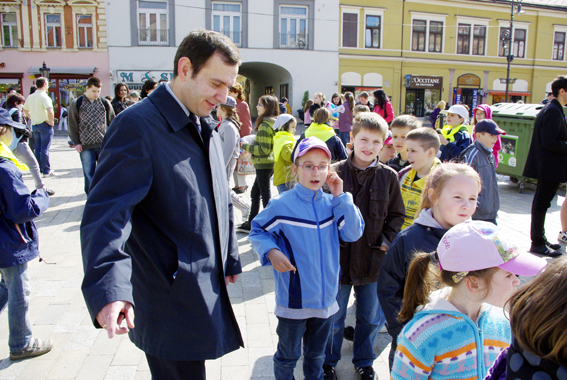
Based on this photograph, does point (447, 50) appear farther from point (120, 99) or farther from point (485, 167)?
point (485, 167)

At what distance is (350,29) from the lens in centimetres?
2641

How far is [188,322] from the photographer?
1.76 m

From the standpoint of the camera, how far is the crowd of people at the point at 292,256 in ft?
4.75

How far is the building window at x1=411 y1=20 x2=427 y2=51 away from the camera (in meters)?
27.6

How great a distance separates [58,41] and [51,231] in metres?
22.1

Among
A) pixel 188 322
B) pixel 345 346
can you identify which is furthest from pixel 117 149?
pixel 345 346

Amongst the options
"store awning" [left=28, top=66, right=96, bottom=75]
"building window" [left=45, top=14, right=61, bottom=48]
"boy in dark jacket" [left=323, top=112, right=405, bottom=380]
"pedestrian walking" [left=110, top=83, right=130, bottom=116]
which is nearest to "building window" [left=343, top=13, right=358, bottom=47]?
"store awning" [left=28, top=66, right=96, bottom=75]

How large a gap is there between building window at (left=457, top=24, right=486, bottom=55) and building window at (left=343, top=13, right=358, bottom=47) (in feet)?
24.6

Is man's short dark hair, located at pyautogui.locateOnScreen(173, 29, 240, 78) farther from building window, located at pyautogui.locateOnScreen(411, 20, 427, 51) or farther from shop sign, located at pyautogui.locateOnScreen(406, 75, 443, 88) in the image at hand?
building window, located at pyautogui.locateOnScreen(411, 20, 427, 51)

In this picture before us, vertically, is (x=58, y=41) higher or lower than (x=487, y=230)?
higher

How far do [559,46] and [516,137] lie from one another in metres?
27.6

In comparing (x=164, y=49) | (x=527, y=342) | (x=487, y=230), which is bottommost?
(x=527, y=342)

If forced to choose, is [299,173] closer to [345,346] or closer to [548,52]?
[345,346]

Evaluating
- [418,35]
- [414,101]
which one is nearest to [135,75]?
[414,101]
